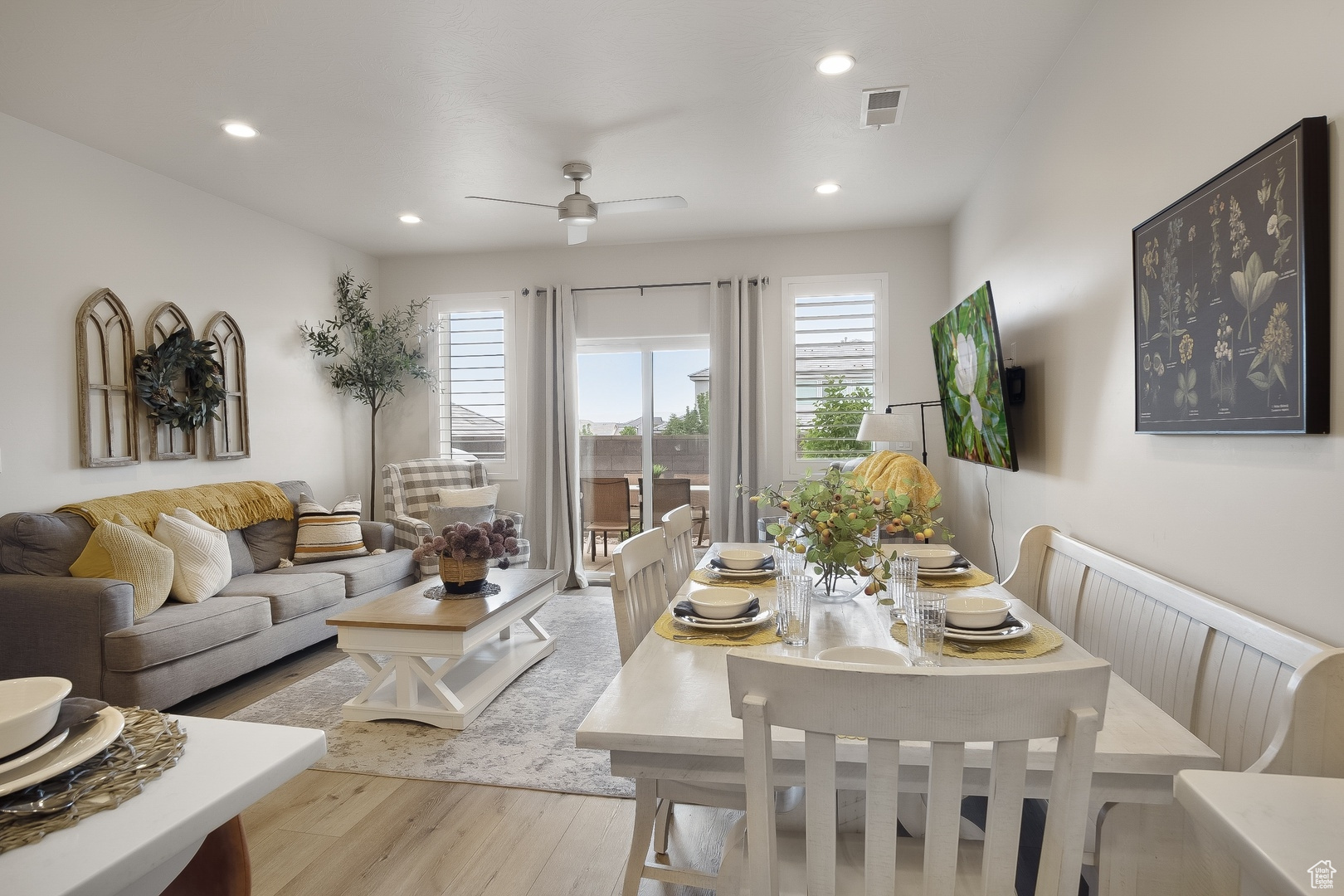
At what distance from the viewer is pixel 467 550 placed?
3439 mm

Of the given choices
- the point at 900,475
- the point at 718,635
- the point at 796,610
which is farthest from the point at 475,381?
the point at 796,610

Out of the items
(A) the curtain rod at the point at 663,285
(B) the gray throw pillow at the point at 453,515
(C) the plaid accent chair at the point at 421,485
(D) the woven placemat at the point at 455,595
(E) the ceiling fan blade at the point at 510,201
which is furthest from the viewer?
(A) the curtain rod at the point at 663,285

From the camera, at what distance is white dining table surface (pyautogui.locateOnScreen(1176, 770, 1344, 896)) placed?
0.75 meters

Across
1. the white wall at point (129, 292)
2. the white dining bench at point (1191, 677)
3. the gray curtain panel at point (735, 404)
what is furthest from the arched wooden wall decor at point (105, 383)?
the white dining bench at point (1191, 677)

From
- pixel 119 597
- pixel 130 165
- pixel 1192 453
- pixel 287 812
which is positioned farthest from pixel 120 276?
pixel 1192 453

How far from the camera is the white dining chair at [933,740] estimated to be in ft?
2.94

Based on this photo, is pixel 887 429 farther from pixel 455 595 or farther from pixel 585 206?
pixel 455 595

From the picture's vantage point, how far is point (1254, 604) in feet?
5.39

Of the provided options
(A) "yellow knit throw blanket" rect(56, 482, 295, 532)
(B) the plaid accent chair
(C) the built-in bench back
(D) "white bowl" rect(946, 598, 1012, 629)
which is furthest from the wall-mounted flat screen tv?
(A) "yellow knit throw blanket" rect(56, 482, 295, 532)

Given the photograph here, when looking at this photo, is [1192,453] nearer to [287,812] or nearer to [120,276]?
[287,812]

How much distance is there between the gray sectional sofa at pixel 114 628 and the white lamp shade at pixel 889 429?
134 inches

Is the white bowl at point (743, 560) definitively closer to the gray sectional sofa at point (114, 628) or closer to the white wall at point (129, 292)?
the gray sectional sofa at point (114, 628)

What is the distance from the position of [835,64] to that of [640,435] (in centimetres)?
355

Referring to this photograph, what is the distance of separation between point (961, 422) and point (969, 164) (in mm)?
1459
